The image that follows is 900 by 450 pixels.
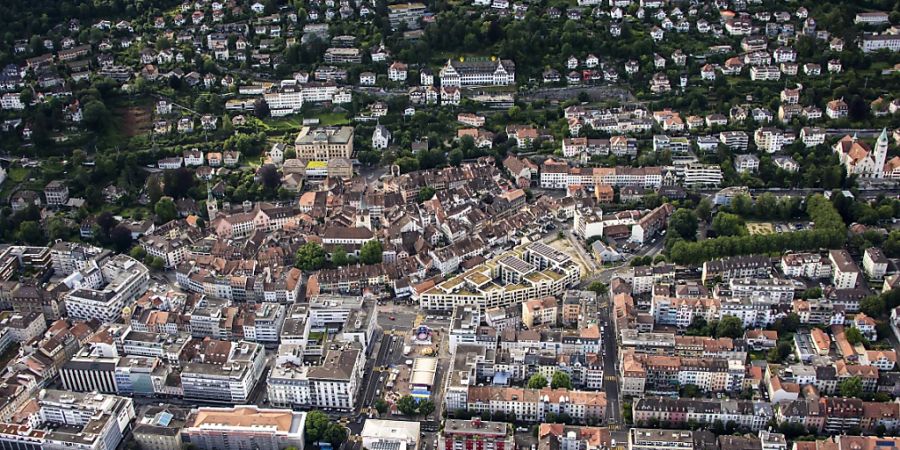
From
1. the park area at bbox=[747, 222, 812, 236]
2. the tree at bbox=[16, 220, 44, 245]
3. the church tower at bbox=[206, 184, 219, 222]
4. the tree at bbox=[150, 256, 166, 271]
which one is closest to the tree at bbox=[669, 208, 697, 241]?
the park area at bbox=[747, 222, 812, 236]

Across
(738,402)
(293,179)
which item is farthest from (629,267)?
(293,179)

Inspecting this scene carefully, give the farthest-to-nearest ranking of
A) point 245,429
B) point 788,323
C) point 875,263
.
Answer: point 875,263
point 788,323
point 245,429

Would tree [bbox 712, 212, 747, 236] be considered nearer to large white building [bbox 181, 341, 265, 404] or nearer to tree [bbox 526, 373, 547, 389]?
tree [bbox 526, 373, 547, 389]

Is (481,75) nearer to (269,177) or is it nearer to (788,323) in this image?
(269,177)

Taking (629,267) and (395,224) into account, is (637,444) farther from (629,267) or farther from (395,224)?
(395,224)

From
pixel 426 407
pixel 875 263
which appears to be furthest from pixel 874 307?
pixel 426 407

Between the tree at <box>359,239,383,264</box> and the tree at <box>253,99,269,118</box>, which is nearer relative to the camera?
the tree at <box>359,239,383,264</box>
